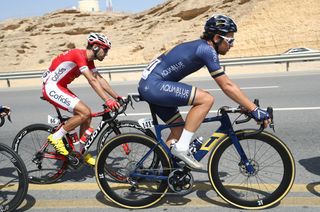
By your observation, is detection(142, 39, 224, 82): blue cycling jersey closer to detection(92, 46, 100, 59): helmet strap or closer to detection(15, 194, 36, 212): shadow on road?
detection(92, 46, 100, 59): helmet strap

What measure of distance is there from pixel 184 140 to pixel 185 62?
808 mm

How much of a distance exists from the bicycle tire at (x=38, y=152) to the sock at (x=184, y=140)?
1798 mm

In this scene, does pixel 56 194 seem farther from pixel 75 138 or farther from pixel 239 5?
pixel 239 5

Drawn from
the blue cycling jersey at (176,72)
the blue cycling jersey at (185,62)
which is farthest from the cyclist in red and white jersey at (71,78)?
the blue cycling jersey at (185,62)

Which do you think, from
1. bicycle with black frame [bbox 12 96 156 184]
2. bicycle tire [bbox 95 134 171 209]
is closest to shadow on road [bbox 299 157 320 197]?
bicycle tire [bbox 95 134 171 209]

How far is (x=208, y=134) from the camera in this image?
676 cm

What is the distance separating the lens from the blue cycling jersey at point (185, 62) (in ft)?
11.6

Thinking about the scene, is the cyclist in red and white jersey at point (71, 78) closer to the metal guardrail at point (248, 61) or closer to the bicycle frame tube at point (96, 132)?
the bicycle frame tube at point (96, 132)

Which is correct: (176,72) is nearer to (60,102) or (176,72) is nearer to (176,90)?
(176,90)

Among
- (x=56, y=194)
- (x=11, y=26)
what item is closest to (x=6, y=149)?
(x=56, y=194)

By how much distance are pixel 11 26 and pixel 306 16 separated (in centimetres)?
4160

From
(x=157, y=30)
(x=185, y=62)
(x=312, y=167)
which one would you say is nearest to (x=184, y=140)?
(x=185, y=62)

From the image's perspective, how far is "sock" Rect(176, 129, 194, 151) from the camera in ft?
12.3

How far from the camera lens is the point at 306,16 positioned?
3152 centimetres
